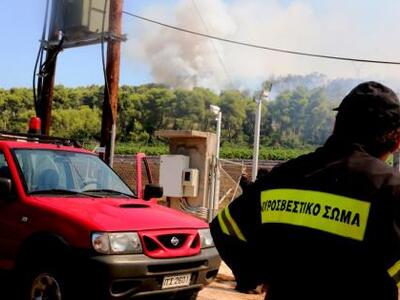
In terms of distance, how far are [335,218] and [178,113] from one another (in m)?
85.9

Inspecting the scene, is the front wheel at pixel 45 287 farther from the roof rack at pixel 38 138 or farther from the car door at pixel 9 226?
the roof rack at pixel 38 138

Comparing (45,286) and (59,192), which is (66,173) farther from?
(45,286)

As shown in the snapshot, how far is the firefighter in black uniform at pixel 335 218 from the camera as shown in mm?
1653

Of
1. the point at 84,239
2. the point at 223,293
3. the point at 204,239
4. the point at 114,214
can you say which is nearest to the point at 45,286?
the point at 84,239

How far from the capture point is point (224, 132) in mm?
82688

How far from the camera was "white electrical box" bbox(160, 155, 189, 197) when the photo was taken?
9.76 meters

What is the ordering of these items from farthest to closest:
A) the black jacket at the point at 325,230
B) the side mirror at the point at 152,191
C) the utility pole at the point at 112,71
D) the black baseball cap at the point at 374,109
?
the utility pole at the point at 112,71 < the side mirror at the point at 152,191 < the black baseball cap at the point at 374,109 < the black jacket at the point at 325,230

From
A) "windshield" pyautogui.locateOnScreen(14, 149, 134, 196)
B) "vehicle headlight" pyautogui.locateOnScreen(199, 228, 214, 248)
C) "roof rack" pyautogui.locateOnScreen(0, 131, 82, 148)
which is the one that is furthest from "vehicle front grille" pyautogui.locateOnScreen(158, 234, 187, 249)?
"roof rack" pyautogui.locateOnScreen(0, 131, 82, 148)

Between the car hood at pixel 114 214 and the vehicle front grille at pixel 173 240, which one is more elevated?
the car hood at pixel 114 214

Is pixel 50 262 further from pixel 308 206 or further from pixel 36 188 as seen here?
pixel 308 206

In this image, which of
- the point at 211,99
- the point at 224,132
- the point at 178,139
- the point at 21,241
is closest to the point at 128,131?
the point at 224,132

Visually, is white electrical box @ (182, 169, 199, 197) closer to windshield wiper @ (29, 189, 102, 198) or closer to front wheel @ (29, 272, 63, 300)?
windshield wiper @ (29, 189, 102, 198)

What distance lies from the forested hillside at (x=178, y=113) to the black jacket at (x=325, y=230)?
67823 millimetres

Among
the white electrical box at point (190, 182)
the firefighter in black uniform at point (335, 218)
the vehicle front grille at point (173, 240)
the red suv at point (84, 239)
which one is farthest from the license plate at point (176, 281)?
the white electrical box at point (190, 182)
